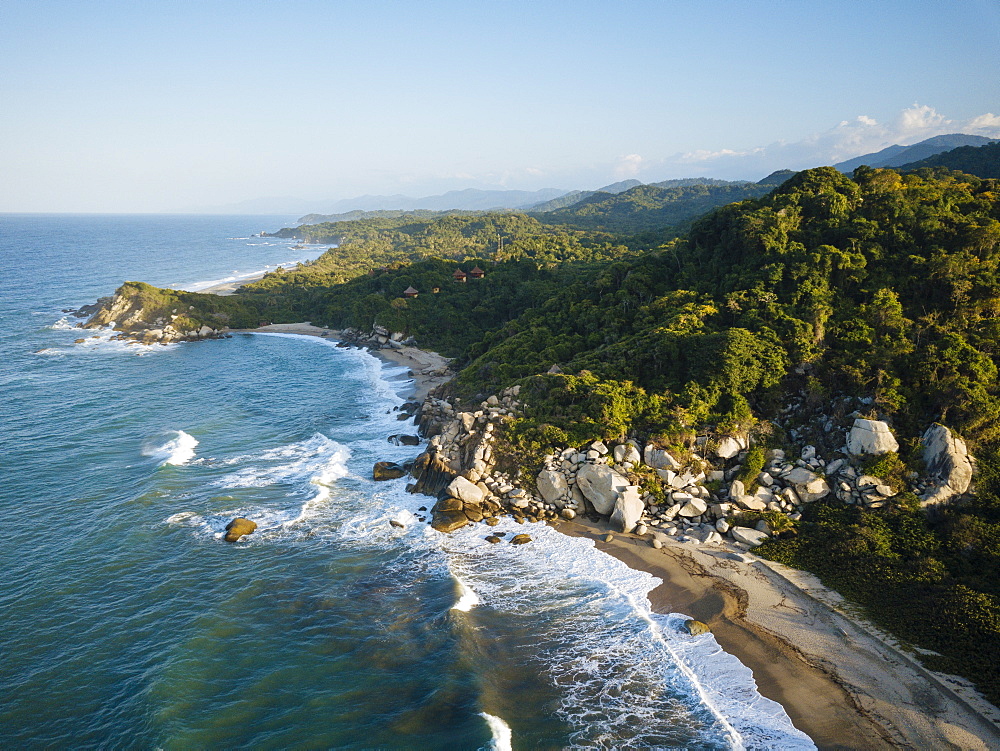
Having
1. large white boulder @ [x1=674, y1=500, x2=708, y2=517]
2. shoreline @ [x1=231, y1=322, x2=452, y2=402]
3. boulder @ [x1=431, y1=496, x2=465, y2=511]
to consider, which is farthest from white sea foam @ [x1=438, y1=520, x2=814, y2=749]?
shoreline @ [x1=231, y1=322, x2=452, y2=402]

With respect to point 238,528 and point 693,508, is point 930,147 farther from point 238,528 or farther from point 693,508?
point 238,528

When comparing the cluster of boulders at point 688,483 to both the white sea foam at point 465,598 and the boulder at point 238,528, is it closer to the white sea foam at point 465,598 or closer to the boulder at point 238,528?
the white sea foam at point 465,598

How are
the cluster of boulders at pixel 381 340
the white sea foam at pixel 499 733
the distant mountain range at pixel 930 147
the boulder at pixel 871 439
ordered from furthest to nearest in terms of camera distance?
the distant mountain range at pixel 930 147, the cluster of boulders at pixel 381 340, the boulder at pixel 871 439, the white sea foam at pixel 499 733

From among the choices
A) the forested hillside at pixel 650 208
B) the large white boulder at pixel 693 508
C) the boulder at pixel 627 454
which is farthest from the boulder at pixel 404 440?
the forested hillside at pixel 650 208

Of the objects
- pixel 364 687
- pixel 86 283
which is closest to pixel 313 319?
pixel 86 283

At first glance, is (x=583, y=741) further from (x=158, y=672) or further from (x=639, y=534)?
(x=158, y=672)

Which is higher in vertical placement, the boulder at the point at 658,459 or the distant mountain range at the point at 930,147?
the distant mountain range at the point at 930,147

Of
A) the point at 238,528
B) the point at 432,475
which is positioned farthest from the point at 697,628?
the point at 238,528
